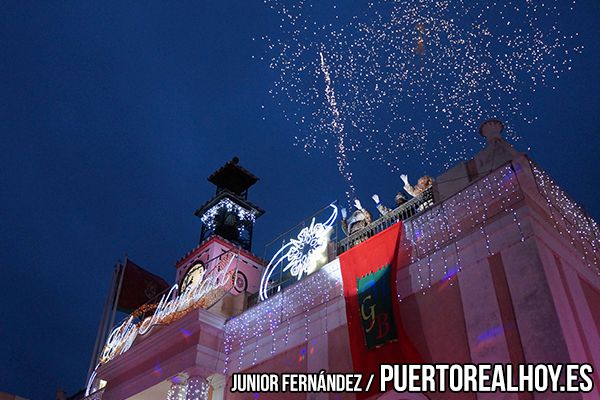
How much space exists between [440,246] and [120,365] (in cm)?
1040

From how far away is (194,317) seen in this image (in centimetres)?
1357

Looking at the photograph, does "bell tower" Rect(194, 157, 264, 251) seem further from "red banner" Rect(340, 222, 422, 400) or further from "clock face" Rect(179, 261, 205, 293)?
"red banner" Rect(340, 222, 422, 400)

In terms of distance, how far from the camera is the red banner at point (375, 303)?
375 inches

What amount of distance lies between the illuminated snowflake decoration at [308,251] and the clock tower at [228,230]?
12.7 feet

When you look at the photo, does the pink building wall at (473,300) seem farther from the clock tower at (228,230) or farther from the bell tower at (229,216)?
the bell tower at (229,216)

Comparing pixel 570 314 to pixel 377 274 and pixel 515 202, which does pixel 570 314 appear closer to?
pixel 515 202

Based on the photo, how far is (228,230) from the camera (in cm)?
2339

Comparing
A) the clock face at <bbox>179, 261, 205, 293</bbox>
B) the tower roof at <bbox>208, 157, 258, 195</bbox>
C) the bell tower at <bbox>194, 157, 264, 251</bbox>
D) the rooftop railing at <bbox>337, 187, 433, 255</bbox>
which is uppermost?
the tower roof at <bbox>208, 157, 258, 195</bbox>

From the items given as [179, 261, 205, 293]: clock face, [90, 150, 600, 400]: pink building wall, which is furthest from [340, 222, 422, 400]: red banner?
[179, 261, 205, 293]: clock face

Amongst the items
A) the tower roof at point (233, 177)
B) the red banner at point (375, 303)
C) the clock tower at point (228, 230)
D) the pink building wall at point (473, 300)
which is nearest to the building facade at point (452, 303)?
the pink building wall at point (473, 300)

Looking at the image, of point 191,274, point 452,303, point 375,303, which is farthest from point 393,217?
point 191,274

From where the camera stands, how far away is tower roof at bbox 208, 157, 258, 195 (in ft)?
83.0

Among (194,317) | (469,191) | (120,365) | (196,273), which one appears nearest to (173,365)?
(194,317)

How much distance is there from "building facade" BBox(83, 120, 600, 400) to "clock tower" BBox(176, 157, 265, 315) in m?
3.45
